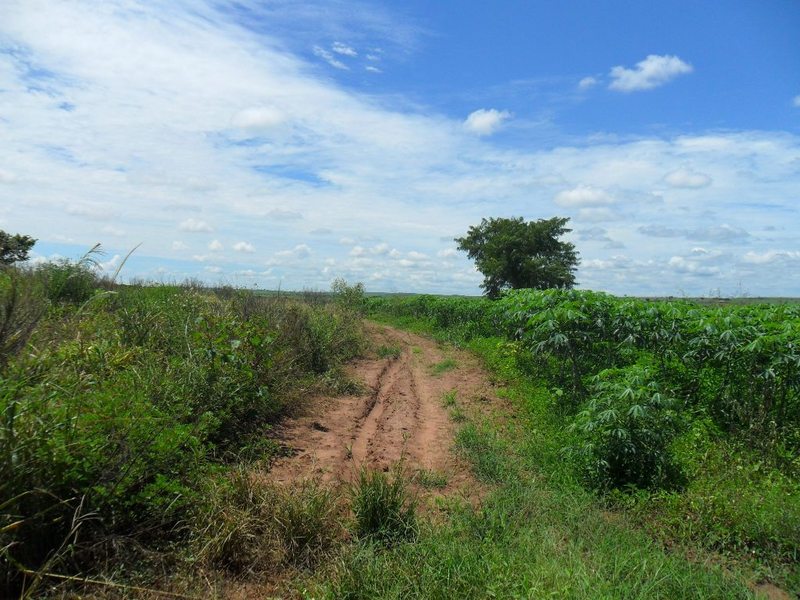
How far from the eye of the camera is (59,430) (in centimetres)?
354

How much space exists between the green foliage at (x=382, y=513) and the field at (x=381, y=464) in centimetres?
2

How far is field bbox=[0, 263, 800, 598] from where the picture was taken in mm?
3535

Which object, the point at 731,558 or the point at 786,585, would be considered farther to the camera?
the point at 731,558

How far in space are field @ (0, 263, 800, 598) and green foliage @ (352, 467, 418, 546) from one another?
0.06 ft

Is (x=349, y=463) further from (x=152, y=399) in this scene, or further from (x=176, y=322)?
(x=176, y=322)

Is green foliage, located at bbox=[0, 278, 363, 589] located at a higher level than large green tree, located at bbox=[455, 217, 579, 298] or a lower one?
lower

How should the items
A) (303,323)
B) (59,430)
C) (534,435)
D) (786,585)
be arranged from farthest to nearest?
(303,323) < (534,435) < (786,585) < (59,430)

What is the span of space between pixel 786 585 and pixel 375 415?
228 inches

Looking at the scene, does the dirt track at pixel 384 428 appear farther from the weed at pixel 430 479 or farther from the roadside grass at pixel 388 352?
the roadside grass at pixel 388 352

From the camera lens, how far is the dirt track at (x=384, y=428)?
607cm

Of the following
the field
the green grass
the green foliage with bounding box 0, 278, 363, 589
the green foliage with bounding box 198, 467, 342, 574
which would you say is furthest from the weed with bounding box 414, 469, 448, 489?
the green grass

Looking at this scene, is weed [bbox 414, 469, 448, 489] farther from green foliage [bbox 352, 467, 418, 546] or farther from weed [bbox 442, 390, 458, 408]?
weed [bbox 442, 390, 458, 408]

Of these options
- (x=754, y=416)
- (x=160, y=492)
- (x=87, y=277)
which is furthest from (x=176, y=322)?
(x=754, y=416)

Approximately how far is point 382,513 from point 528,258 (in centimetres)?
2801
